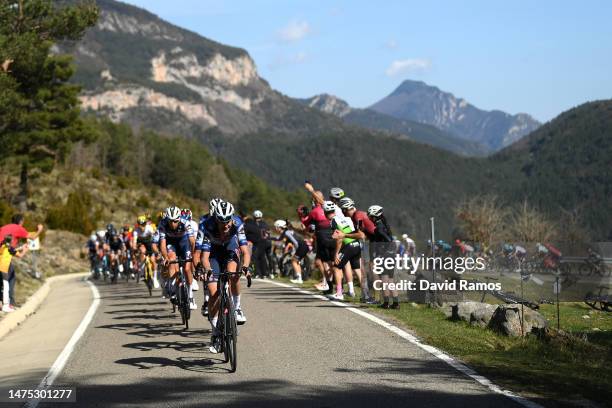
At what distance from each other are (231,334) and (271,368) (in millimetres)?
576

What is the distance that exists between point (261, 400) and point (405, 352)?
309cm

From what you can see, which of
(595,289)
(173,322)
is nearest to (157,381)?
(173,322)

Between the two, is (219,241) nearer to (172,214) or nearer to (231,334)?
(231,334)

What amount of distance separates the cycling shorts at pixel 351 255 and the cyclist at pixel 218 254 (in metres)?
6.47

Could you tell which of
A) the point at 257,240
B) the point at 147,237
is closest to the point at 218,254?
the point at 147,237

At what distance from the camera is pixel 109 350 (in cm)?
1188

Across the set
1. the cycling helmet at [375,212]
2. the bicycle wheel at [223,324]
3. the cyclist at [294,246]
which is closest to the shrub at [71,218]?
the cyclist at [294,246]

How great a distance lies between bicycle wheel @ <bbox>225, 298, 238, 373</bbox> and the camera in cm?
967

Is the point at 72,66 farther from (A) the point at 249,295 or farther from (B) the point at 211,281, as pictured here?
(B) the point at 211,281

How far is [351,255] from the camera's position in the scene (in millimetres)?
17312

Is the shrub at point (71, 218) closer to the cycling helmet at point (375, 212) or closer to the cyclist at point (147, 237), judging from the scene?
the cyclist at point (147, 237)

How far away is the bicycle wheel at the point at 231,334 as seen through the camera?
9672 millimetres

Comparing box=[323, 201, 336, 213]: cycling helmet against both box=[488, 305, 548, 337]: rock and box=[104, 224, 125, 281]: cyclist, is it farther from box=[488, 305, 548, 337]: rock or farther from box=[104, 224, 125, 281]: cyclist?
box=[104, 224, 125, 281]: cyclist

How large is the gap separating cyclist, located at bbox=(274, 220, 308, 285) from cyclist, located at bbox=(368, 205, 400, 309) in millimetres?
7258
